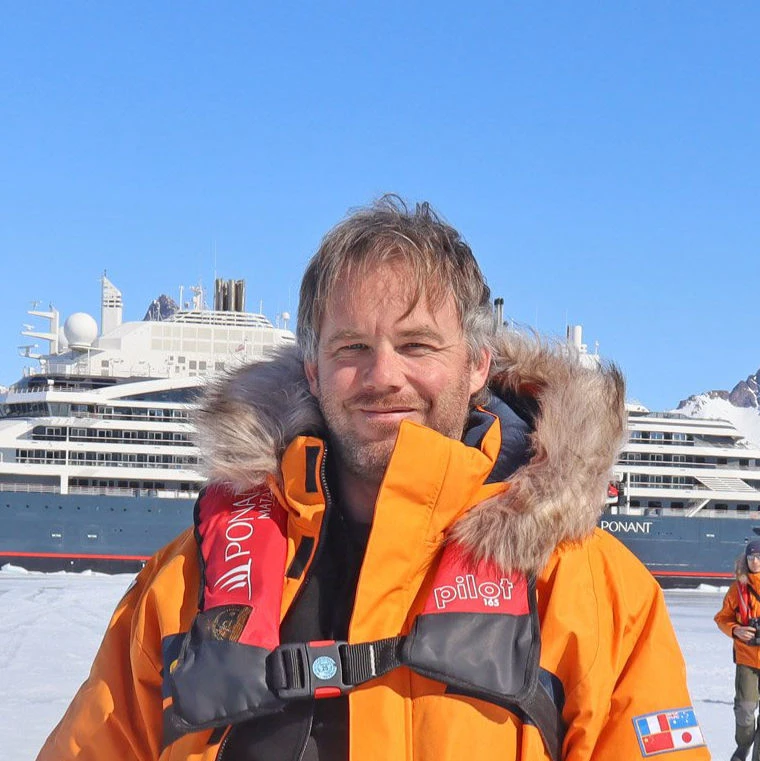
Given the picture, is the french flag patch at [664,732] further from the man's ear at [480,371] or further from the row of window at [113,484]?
the row of window at [113,484]

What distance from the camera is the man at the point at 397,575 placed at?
4.99ft

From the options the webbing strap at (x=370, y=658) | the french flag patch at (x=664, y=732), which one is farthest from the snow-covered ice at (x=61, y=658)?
the french flag patch at (x=664, y=732)

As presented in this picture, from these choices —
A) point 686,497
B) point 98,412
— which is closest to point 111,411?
point 98,412

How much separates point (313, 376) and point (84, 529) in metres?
23.7

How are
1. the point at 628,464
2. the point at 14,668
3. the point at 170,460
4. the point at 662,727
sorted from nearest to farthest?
the point at 662,727 < the point at 14,668 < the point at 170,460 < the point at 628,464

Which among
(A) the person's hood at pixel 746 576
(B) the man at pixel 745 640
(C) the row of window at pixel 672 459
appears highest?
(C) the row of window at pixel 672 459

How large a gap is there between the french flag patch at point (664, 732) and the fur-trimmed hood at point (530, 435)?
0.29 m

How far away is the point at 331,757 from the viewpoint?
156cm

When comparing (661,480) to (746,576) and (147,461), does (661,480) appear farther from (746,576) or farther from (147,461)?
(746,576)

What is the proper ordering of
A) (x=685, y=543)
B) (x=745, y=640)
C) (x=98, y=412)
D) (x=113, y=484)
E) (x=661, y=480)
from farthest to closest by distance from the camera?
1. (x=661, y=480)
2. (x=685, y=543)
3. (x=98, y=412)
4. (x=113, y=484)
5. (x=745, y=640)

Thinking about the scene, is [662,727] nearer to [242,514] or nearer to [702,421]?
[242,514]

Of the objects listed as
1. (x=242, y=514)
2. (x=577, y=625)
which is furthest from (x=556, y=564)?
(x=242, y=514)

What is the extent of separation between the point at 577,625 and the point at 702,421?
1153 inches

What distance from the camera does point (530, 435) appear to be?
1.73 meters
